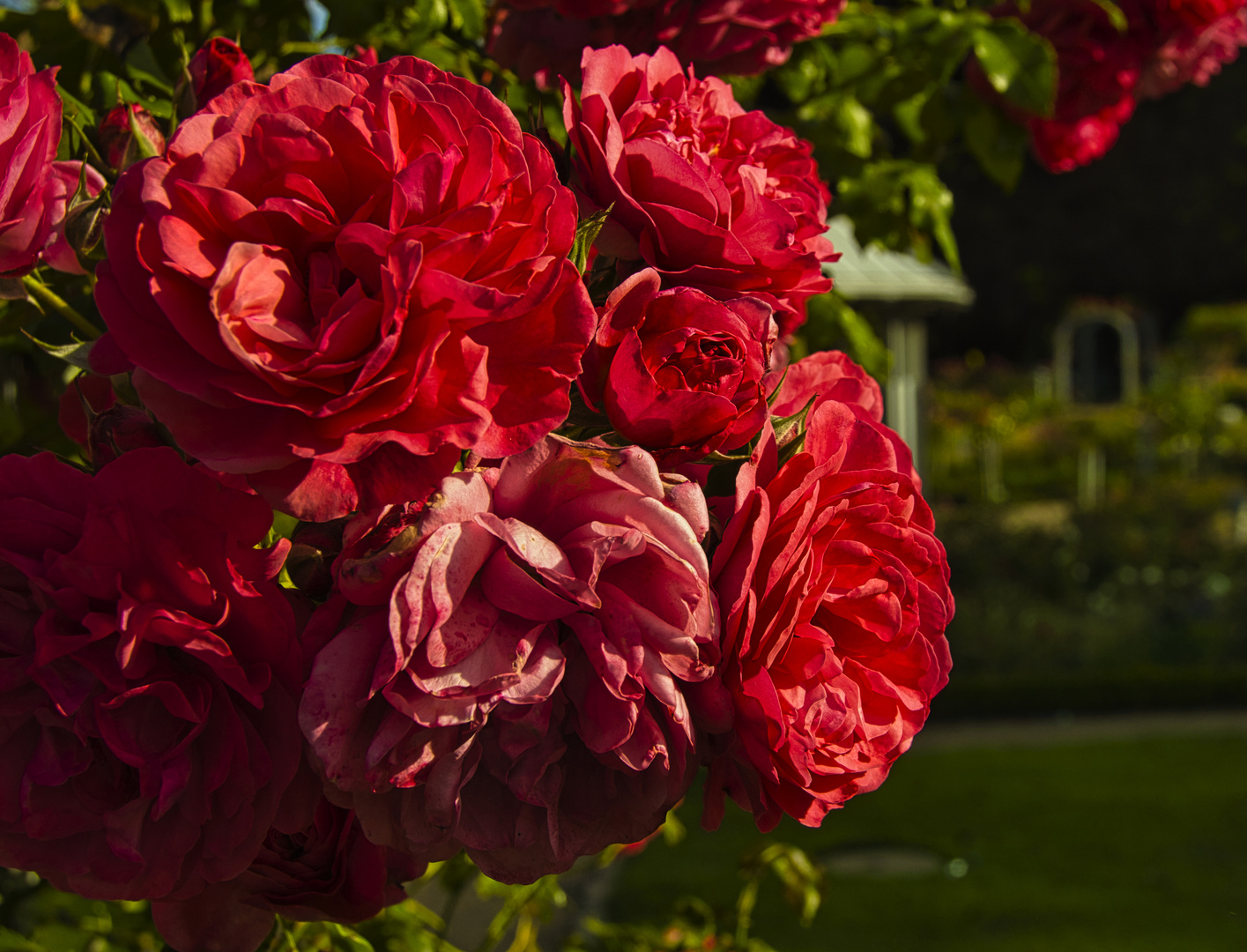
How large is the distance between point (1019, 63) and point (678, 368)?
1.08m

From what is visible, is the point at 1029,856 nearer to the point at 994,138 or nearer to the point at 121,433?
the point at 994,138

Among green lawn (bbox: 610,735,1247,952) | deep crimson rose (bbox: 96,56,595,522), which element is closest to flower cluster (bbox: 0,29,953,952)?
deep crimson rose (bbox: 96,56,595,522)

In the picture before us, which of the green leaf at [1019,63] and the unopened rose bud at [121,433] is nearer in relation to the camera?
the unopened rose bud at [121,433]

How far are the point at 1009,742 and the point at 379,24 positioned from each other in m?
6.79

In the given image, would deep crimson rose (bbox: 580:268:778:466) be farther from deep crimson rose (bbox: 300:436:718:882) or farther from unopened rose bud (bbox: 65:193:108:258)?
unopened rose bud (bbox: 65:193:108:258)

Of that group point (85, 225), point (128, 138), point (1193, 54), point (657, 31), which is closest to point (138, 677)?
point (85, 225)

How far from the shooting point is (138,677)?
61 centimetres

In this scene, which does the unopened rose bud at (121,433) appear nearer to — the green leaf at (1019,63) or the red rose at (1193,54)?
the green leaf at (1019,63)

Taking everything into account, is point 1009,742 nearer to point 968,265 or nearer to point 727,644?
point 727,644

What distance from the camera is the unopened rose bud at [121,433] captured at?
657 millimetres

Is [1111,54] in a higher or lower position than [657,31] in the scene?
lower

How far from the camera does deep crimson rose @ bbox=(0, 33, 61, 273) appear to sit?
66 centimetres

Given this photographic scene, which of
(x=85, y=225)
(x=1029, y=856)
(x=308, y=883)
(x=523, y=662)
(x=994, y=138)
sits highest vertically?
(x=85, y=225)

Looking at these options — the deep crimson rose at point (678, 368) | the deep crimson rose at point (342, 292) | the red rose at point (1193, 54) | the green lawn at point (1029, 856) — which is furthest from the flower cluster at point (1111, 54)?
the green lawn at point (1029, 856)
